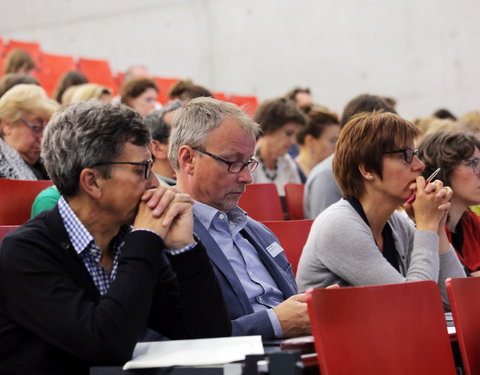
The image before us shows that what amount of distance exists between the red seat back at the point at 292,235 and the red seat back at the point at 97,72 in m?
5.52

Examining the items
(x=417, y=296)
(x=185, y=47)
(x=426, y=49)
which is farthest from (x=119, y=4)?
(x=417, y=296)

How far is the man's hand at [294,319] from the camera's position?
2029mm

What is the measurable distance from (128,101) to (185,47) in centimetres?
410

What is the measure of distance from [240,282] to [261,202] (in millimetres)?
1595

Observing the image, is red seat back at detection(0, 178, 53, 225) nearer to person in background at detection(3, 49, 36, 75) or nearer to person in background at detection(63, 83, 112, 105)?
person in background at detection(63, 83, 112, 105)

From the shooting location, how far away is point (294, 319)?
2.03m

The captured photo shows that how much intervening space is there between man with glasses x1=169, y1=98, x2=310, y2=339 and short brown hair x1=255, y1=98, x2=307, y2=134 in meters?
2.63

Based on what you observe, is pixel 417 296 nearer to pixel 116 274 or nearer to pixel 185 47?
pixel 116 274

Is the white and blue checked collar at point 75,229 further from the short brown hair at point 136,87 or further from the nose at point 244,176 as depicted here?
the short brown hair at point 136,87

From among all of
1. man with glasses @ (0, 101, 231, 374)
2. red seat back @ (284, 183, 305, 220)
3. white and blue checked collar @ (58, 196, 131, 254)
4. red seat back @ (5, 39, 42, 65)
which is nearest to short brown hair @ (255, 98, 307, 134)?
red seat back @ (284, 183, 305, 220)

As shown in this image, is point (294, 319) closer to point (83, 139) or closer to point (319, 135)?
point (83, 139)

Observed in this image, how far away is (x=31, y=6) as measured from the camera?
10.1m

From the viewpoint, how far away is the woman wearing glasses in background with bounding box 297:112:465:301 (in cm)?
251

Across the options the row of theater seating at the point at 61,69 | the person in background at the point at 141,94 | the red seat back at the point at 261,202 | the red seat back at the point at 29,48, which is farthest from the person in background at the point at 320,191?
the red seat back at the point at 29,48
